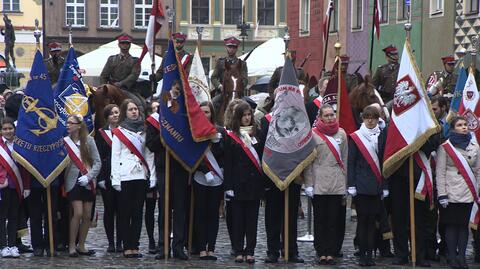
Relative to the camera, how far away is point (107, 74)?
773 inches

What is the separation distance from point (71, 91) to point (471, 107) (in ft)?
17.2

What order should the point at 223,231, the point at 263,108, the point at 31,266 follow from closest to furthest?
the point at 31,266 → the point at 223,231 → the point at 263,108

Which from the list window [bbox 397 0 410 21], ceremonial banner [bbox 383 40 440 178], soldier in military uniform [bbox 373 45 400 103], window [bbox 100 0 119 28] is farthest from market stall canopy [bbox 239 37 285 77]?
window [bbox 100 0 119 28]

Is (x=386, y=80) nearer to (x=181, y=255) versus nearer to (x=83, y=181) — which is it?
(x=181, y=255)

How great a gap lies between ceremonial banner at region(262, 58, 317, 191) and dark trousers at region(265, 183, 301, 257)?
11.8 inches

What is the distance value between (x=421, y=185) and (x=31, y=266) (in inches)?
169

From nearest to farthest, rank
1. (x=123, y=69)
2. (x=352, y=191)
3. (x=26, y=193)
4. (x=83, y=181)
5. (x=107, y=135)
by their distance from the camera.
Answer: (x=352, y=191) < (x=83, y=181) < (x=26, y=193) < (x=107, y=135) < (x=123, y=69)

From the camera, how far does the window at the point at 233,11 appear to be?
69250 mm

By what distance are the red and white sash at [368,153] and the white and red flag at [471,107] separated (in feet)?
6.16

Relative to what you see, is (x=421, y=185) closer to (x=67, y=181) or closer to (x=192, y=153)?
(x=192, y=153)

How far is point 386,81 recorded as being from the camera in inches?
748

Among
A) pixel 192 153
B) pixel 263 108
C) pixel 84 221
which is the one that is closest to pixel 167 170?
pixel 192 153

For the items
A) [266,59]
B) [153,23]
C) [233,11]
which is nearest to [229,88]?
[153,23]

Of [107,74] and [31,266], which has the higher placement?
[107,74]
